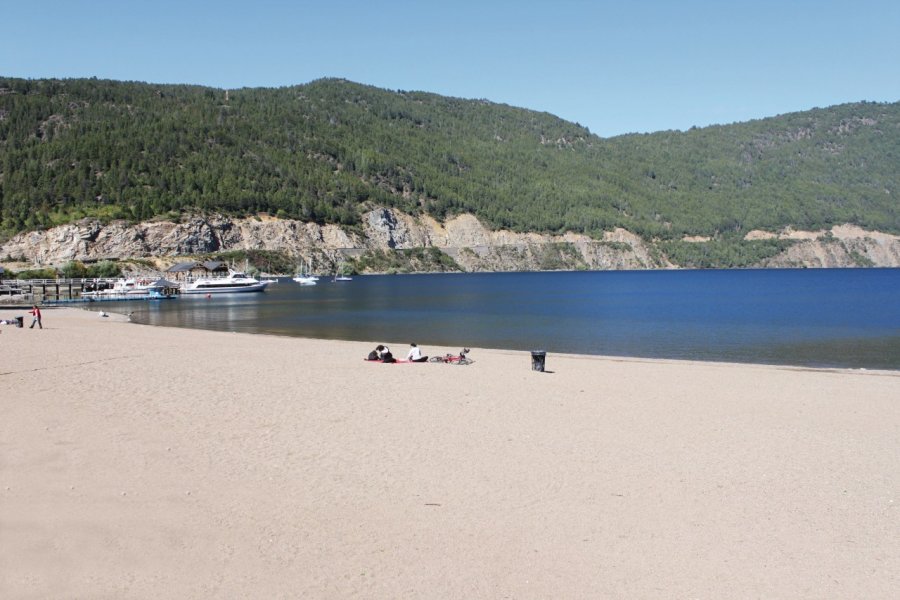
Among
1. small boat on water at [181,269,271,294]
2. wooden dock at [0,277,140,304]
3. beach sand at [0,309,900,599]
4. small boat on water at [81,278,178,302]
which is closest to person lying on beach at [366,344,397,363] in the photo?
beach sand at [0,309,900,599]

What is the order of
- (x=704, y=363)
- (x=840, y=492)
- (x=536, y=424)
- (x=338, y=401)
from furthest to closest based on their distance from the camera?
1. (x=704, y=363)
2. (x=338, y=401)
3. (x=536, y=424)
4. (x=840, y=492)

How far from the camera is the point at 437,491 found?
11.7 m

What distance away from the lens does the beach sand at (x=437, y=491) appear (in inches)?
342

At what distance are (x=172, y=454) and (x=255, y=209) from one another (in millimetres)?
169327

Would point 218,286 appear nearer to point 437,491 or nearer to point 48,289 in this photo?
point 48,289

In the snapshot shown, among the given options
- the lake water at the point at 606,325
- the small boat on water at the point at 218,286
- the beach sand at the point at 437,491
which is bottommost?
the beach sand at the point at 437,491

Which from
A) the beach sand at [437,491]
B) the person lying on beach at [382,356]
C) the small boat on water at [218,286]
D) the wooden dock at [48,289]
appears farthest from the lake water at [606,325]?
the small boat on water at [218,286]

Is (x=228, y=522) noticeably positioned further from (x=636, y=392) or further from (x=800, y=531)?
(x=636, y=392)

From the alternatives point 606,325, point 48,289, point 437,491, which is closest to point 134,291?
point 48,289

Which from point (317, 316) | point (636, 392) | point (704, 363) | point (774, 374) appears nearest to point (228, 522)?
point (636, 392)

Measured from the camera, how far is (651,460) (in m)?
13.7

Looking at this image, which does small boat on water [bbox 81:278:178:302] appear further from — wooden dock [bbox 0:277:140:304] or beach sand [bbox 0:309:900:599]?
beach sand [bbox 0:309:900:599]

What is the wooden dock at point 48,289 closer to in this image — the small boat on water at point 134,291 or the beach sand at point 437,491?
the small boat on water at point 134,291

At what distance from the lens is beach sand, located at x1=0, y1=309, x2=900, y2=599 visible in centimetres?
870
